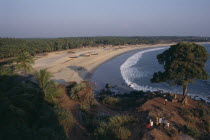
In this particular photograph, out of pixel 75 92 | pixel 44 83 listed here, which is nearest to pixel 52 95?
pixel 44 83

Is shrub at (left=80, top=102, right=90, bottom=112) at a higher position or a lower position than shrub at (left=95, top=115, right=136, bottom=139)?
lower

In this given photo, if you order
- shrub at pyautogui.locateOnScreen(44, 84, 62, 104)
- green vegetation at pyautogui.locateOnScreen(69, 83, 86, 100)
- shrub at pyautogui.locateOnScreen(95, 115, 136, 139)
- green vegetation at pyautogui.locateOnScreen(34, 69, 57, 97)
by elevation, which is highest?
green vegetation at pyautogui.locateOnScreen(34, 69, 57, 97)

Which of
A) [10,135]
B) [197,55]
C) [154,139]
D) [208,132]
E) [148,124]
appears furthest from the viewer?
[197,55]

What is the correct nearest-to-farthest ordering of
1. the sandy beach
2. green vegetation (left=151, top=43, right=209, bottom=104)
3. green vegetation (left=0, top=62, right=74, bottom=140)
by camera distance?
green vegetation (left=0, top=62, right=74, bottom=140) → green vegetation (left=151, top=43, right=209, bottom=104) → the sandy beach

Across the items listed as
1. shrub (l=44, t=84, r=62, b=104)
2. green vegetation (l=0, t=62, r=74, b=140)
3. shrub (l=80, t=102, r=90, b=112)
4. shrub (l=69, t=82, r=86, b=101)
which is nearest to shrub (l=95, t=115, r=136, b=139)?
green vegetation (l=0, t=62, r=74, b=140)

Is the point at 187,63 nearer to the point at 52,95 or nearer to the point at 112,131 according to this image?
the point at 112,131

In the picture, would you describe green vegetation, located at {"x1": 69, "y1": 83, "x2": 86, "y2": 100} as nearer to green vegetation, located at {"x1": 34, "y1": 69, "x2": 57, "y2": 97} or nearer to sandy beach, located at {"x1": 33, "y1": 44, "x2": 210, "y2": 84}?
Answer: green vegetation, located at {"x1": 34, "y1": 69, "x2": 57, "y2": 97}

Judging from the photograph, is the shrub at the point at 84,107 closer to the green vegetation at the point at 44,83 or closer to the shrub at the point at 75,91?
the shrub at the point at 75,91

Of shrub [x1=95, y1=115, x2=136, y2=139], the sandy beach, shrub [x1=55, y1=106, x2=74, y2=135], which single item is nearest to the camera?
shrub [x1=95, y1=115, x2=136, y2=139]

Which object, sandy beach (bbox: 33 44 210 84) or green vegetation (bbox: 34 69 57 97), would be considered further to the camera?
sandy beach (bbox: 33 44 210 84)

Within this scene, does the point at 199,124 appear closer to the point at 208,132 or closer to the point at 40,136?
the point at 208,132

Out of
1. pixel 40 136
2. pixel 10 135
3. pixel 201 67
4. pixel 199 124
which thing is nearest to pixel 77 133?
pixel 40 136
